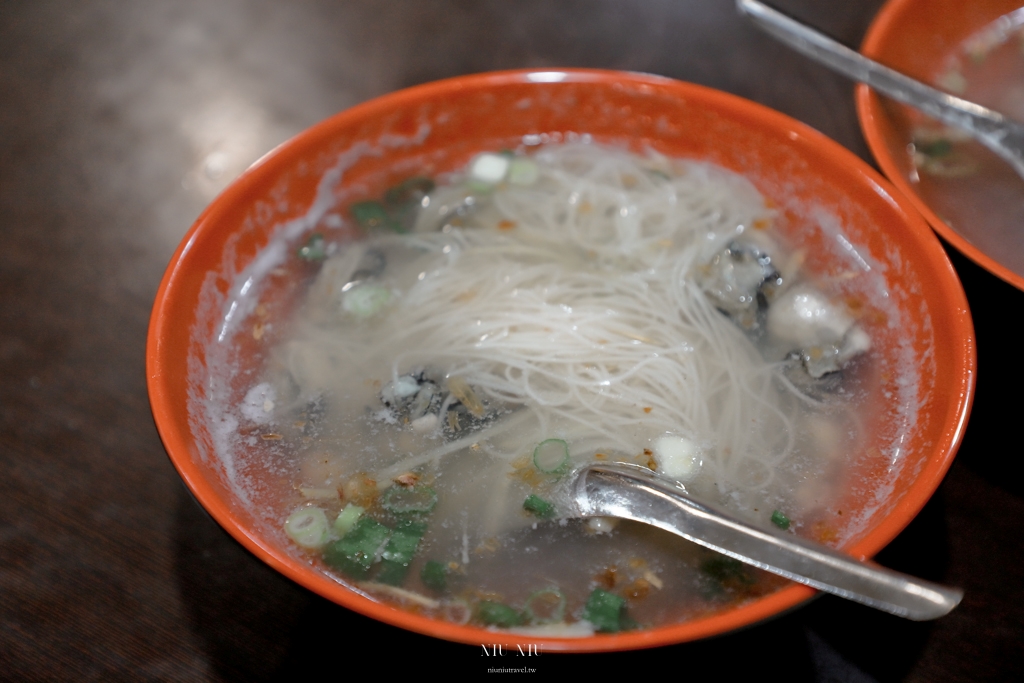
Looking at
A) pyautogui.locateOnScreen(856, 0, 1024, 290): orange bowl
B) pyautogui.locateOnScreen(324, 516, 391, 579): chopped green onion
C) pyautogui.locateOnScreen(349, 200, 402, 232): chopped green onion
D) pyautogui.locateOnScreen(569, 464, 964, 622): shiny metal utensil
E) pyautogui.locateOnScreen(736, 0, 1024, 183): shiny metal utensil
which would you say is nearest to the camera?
pyautogui.locateOnScreen(569, 464, 964, 622): shiny metal utensil

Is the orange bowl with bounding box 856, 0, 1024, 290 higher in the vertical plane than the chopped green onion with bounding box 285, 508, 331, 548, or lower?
higher

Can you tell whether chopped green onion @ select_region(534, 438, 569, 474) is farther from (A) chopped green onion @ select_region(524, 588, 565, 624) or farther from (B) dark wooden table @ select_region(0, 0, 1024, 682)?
(B) dark wooden table @ select_region(0, 0, 1024, 682)

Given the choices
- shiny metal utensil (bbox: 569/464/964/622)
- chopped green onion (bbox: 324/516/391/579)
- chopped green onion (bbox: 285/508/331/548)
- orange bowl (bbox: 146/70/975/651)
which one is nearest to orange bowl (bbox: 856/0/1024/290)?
orange bowl (bbox: 146/70/975/651)

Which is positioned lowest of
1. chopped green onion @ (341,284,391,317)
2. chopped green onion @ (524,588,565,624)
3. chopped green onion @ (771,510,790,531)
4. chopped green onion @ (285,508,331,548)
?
chopped green onion @ (524,588,565,624)

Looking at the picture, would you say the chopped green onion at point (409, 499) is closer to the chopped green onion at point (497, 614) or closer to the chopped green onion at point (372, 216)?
the chopped green onion at point (497, 614)

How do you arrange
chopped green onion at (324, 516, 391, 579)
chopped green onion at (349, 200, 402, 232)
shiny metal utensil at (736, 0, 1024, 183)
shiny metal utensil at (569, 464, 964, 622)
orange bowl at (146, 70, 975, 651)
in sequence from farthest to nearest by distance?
chopped green onion at (349, 200, 402, 232)
shiny metal utensil at (736, 0, 1024, 183)
chopped green onion at (324, 516, 391, 579)
orange bowl at (146, 70, 975, 651)
shiny metal utensil at (569, 464, 964, 622)

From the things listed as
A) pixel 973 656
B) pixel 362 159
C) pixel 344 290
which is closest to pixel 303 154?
pixel 362 159

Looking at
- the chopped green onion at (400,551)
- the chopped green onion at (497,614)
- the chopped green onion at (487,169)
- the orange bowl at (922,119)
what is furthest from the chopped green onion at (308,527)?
the orange bowl at (922,119)
